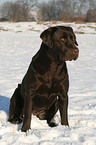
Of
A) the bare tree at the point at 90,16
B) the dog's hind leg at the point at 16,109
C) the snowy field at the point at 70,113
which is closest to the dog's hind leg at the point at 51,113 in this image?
the snowy field at the point at 70,113

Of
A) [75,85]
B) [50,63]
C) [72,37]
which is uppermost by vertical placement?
[72,37]

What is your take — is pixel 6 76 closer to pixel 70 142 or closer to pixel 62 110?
pixel 62 110

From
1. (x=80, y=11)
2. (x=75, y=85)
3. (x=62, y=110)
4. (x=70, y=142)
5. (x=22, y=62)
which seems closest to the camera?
(x=70, y=142)

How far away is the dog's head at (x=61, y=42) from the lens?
2273 mm

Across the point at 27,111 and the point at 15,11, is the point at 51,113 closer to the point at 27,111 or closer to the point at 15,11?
the point at 27,111

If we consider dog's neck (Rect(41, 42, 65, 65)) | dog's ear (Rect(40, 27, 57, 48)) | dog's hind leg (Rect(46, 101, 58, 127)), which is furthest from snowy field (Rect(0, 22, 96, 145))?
dog's ear (Rect(40, 27, 57, 48))

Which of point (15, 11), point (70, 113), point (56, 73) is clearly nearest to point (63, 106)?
point (56, 73)

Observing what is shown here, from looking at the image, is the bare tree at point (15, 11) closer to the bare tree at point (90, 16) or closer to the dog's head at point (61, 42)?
the bare tree at point (90, 16)

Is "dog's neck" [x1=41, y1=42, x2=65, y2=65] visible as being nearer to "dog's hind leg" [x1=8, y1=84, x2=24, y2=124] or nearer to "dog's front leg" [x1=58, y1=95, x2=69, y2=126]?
"dog's front leg" [x1=58, y1=95, x2=69, y2=126]

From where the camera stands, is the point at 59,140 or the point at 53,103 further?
the point at 53,103

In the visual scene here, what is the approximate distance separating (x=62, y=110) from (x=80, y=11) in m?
61.7

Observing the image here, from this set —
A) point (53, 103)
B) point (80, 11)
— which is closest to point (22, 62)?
point (53, 103)

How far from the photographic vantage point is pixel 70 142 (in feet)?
7.34

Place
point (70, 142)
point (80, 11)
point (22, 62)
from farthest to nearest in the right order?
point (80, 11), point (22, 62), point (70, 142)
